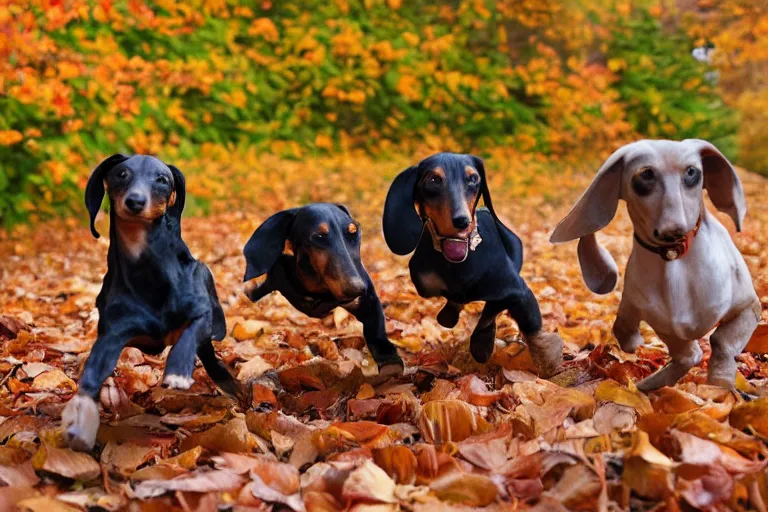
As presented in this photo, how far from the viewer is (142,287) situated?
5.41 ft

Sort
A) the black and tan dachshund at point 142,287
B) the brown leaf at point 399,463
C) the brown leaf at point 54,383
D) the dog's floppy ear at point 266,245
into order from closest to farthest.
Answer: the brown leaf at point 399,463 < the black and tan dachshund at point 142,287 < the dog's floppy ear at point 266,245 < the brown leaf at point 54,383

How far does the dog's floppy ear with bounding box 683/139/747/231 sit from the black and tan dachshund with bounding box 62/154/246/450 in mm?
1126

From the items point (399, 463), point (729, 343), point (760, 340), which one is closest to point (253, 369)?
point (399, 463)

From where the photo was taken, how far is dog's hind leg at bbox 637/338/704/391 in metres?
1.78

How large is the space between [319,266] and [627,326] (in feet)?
2.44

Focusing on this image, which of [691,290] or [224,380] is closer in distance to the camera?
[691,290]

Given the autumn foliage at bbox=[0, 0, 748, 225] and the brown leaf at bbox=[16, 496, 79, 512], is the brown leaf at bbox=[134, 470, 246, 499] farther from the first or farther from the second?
the autumn foliage at bbox=[0, 0, 748, 225]

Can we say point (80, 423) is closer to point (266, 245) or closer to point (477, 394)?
point (266, 245)

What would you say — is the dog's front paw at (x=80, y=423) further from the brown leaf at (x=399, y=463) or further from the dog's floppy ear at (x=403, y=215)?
the dog's floppy ear at (x=403, y=215)

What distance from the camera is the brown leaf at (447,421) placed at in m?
1.66

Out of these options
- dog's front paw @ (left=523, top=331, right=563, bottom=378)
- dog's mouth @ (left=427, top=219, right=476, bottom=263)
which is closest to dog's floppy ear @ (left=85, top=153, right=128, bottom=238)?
dog's mouth @ (left=427, top=219, right=476, bottom=263)

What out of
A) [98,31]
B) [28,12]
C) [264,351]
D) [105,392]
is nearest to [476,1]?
[98,31]

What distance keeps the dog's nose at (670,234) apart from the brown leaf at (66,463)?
1.21 m

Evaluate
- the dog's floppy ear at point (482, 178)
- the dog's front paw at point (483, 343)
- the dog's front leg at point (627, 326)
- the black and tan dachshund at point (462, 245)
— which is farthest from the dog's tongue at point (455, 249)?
the dog's front leg at point (627, 326)
